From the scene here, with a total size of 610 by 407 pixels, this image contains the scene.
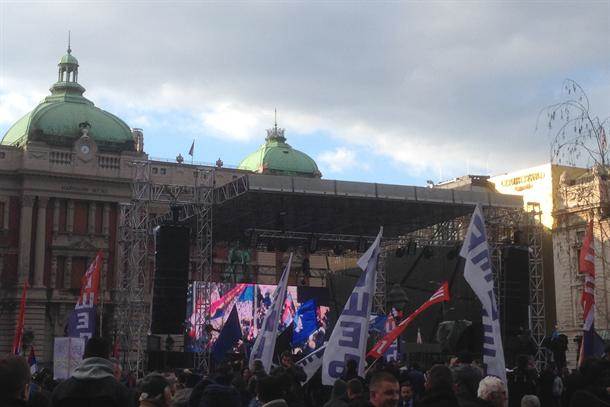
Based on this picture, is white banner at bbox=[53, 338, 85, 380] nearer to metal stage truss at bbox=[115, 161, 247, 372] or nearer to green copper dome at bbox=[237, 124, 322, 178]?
metal stage truss at bbox=[115, 161, 247, 372]

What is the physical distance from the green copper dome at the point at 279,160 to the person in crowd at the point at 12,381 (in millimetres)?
54830

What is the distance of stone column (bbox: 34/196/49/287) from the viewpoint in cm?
5103

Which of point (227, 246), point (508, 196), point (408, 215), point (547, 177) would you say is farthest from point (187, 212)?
point (547, 177)

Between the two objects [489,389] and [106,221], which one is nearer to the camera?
[489,389]

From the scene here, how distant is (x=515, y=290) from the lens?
104ft

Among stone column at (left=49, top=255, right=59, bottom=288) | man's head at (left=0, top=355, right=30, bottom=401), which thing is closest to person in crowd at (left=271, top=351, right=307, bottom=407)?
man's head at (left=0, top=355, right=30, bottom=401)

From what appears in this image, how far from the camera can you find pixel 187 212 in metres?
36.6

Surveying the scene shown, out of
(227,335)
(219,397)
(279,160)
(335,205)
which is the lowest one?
(219,397)

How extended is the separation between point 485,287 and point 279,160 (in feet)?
165

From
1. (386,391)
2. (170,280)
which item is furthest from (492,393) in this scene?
(170,280)

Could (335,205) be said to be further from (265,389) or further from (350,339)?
(265,389)

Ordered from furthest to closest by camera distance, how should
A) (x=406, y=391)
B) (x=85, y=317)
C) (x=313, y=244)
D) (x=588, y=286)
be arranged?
(x=313, y=244)
(x=85, y=317)
(x=588, y=286)
(x=406, y=391)

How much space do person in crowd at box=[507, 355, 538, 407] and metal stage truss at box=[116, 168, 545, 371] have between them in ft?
60.5

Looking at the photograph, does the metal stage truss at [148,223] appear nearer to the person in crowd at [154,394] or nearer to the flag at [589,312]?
the flag at [589,312]
